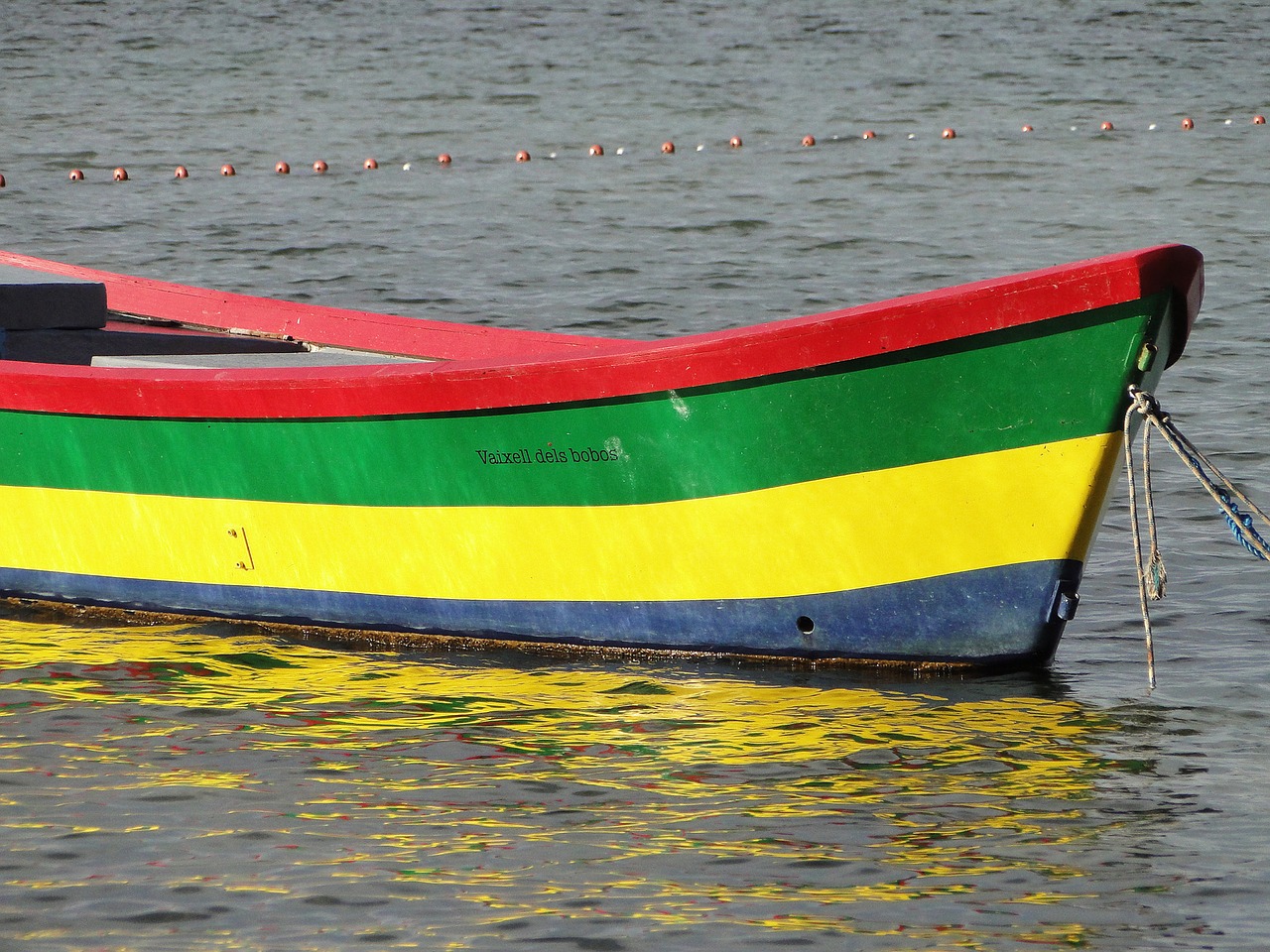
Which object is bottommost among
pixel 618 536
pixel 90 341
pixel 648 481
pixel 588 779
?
pixel 588 779

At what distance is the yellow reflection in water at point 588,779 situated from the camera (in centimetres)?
492

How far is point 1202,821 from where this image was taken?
5.36 metres

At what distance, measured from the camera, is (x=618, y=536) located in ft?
22.0

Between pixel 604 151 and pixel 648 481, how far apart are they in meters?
18.2

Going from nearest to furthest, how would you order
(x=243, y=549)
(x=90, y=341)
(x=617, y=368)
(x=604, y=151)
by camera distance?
(x=617, y=368) → (x=243, y=549) → (x=90, y=341) → (x=604, y=151)

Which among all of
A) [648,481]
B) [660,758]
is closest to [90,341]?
[648,481]

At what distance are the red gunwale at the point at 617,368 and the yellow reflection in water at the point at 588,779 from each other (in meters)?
0.94

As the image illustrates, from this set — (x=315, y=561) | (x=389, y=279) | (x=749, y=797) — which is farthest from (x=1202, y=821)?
(x=389, y=279)

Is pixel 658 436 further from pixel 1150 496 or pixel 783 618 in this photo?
pixel 1150 496

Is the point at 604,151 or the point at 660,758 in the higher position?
the point at 604,151

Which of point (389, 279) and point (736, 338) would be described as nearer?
point (736, 338)

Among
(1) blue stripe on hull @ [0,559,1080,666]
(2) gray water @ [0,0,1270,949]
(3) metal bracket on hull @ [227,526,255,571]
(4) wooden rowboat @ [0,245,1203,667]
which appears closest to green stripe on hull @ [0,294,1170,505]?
(4) wooden rowboat @ [0,245,1203,667]

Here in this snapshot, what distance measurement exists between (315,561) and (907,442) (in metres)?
2.32

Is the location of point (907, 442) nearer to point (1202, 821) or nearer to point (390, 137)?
point (1202, 821)
